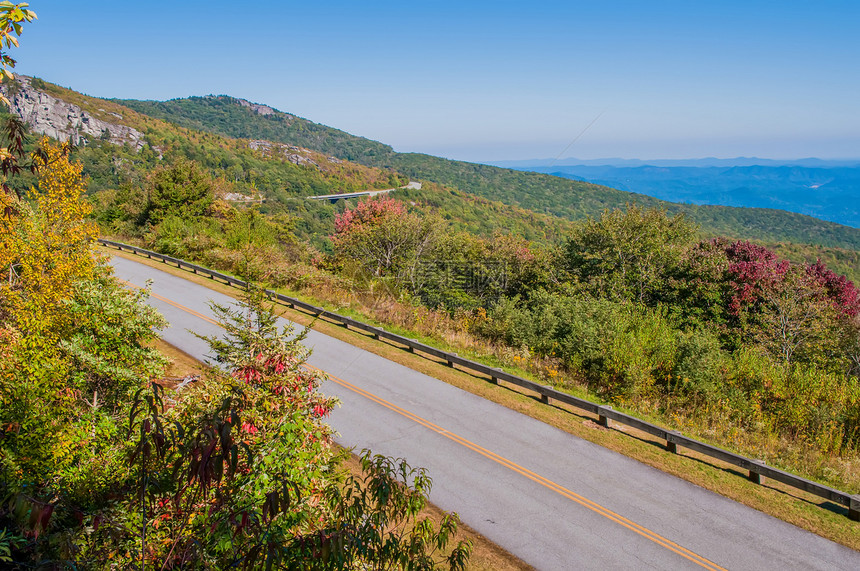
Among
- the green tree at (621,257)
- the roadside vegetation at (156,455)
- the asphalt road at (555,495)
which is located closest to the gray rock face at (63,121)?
the green tree at (621,257)

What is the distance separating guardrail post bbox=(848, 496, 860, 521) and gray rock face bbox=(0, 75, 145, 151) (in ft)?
419

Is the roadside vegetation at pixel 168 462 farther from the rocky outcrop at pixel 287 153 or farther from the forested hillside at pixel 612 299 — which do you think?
the rocky outcrop at pixel 287 153

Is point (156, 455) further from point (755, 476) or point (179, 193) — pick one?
point (179, 193)

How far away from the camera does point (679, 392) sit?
14922 mm

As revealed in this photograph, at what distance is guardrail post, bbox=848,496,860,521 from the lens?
9617 millimetres

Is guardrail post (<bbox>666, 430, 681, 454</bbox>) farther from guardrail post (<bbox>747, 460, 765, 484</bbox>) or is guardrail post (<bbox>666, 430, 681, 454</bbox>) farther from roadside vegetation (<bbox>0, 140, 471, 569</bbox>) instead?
roadside vegetation (<bbox>0, 140, 471, 569</bbox>)

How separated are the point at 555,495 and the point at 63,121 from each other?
15520cm

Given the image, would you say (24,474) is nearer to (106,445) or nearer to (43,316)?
(106,445)

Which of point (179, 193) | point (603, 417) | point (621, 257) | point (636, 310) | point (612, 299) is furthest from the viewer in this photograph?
point (179, 193)

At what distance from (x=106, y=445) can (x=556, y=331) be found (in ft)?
50.9

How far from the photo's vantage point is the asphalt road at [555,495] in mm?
8641

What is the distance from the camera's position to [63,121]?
408ft

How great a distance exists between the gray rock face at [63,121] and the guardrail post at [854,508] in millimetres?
127683

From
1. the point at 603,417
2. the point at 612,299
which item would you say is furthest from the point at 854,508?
the point at 612,299
